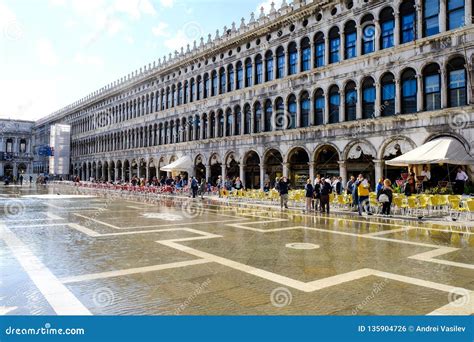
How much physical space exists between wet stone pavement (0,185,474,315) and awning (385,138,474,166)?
202 inches

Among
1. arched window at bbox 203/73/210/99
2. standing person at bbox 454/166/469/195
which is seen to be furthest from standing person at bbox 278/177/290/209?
arched window at bbox 203/73/210/99

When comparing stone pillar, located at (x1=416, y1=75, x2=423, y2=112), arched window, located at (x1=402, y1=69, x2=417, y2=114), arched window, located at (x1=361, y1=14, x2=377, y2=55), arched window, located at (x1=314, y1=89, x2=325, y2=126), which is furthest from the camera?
arched window, located at (x1=314, y1=89, x2=325, y2=126)

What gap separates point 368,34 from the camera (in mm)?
27812

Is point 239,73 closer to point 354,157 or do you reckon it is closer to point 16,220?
point 354,157

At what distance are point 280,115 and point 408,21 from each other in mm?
12280

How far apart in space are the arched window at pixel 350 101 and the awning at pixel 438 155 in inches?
370

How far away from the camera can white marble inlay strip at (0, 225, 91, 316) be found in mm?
5438

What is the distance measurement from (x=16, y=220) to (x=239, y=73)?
27.9 m

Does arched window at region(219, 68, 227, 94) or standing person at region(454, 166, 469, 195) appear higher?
arched window at region(219, 68, 227, 94)

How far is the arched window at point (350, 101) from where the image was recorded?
28500 mm

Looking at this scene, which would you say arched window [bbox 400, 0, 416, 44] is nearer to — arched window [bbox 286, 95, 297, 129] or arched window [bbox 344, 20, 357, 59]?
arched window [bbox 344, 20, 357, 59]

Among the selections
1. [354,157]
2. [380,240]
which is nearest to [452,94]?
[354,157]

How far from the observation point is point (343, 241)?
36.5ft
